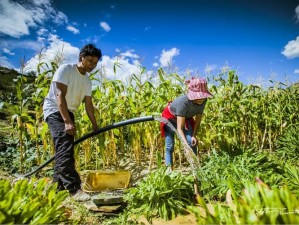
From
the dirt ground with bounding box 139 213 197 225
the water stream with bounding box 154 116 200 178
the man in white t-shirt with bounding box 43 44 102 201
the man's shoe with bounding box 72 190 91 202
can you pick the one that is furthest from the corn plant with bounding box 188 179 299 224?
the man in white t-shirt with bounding box 43 44 102 201

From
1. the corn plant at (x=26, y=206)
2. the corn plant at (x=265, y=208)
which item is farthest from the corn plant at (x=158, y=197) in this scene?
the corn plant at (x=265, y=208)

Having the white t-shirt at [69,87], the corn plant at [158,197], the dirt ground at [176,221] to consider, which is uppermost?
the white t-shirt at [69,87]

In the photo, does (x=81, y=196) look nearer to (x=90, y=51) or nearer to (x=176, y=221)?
(x=176, y=221)

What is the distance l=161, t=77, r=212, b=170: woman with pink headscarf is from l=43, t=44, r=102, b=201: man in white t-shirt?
1.15 metres

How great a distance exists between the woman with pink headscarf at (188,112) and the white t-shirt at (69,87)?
45.8 inches

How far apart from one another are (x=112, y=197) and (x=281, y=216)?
1896 millimetres

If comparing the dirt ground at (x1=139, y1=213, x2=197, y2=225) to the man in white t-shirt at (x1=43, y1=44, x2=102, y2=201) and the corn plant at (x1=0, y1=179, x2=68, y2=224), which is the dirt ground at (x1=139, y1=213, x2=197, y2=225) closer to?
the man in white t-shirt at (x1=43, y1=44, x2=102, y2=201)

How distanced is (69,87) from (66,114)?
1.22 feet

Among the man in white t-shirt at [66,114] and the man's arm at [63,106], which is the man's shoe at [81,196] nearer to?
the man in white t-shirt at [66,114]

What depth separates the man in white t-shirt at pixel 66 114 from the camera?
322 cm

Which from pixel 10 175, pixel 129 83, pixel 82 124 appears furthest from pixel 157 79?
pixel 10 175

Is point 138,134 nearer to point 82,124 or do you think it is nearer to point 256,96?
point 82,124

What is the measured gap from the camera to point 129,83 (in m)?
5.27

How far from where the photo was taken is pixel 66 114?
3229mm
